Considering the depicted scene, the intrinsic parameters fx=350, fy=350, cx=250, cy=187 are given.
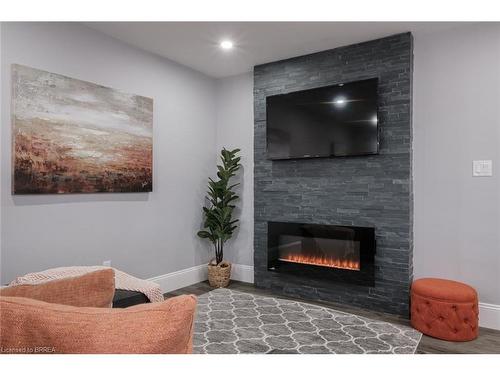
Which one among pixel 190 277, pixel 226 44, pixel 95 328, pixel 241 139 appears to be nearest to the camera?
pixel 95 328

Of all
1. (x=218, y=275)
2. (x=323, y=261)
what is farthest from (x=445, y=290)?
(x=218, y=275)

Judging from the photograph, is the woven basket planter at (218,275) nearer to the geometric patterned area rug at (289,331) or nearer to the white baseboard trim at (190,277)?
the white baseboard trim at (190,277)

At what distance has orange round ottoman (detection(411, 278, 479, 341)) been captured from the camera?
260 cm

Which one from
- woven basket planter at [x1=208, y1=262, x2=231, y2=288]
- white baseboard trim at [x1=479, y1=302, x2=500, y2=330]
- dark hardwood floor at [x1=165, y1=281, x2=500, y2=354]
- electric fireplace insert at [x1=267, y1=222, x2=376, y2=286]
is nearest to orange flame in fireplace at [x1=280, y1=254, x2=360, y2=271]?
electric fireplace insert at [x1=267, y1=222, x2=376, y2=286]

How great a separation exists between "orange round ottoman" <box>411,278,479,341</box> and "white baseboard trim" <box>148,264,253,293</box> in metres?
2.03

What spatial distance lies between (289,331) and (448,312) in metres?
1.20

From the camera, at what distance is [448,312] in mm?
2609

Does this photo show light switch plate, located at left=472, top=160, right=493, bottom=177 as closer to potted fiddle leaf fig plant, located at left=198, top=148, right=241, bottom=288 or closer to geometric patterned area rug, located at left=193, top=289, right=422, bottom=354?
geometric patterned area rug, located at left=193, top=289, right=422, bottom=354

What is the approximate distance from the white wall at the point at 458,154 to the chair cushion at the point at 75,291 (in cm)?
292

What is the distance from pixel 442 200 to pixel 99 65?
330cm

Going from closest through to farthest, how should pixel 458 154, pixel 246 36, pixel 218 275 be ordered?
1. pixel 458 154
2. pixel 246 36
3. pixel 218 275

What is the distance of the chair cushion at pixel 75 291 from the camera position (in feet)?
3.29

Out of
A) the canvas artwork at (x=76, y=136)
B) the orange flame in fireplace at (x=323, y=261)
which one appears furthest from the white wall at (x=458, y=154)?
the canvas artwork at (x=76, y=136)

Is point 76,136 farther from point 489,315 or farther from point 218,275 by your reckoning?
point 489,315
